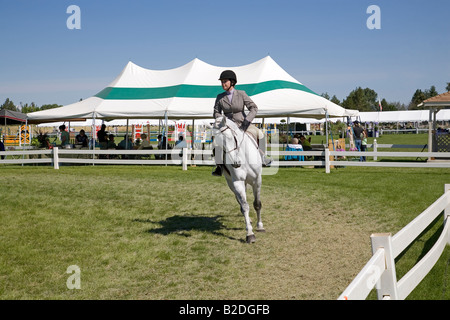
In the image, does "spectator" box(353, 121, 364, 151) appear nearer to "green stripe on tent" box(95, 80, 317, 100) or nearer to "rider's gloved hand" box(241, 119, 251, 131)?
"green stripe on tent" box(95, 80, 317, 100)

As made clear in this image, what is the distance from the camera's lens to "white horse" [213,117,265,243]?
28.0 feet

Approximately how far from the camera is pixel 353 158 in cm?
2728

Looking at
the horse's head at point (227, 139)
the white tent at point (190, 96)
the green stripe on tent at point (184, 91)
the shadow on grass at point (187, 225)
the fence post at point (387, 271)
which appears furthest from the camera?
the green stripe on tent at point (184, 91)

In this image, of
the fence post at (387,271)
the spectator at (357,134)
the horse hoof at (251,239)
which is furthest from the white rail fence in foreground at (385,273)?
the spectator at (357,134)

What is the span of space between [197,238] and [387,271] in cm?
556

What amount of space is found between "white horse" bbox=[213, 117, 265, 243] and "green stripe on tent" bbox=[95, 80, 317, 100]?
1542 centimetres

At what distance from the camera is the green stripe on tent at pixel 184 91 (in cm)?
2484

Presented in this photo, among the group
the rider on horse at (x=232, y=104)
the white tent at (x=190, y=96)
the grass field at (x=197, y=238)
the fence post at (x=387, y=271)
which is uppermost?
the white tent at (x=190, y=96)

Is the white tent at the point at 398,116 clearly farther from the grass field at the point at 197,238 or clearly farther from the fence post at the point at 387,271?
the fence post at the point at 387,271

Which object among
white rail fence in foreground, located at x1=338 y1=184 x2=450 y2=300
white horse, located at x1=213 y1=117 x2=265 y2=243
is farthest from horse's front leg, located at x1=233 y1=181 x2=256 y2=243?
white rail fence in foreground, located at x1=338 y1=184 x2=450 y2=300

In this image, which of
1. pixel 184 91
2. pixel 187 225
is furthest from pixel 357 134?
pixel 187 225

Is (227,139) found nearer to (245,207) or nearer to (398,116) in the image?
(245,207)
